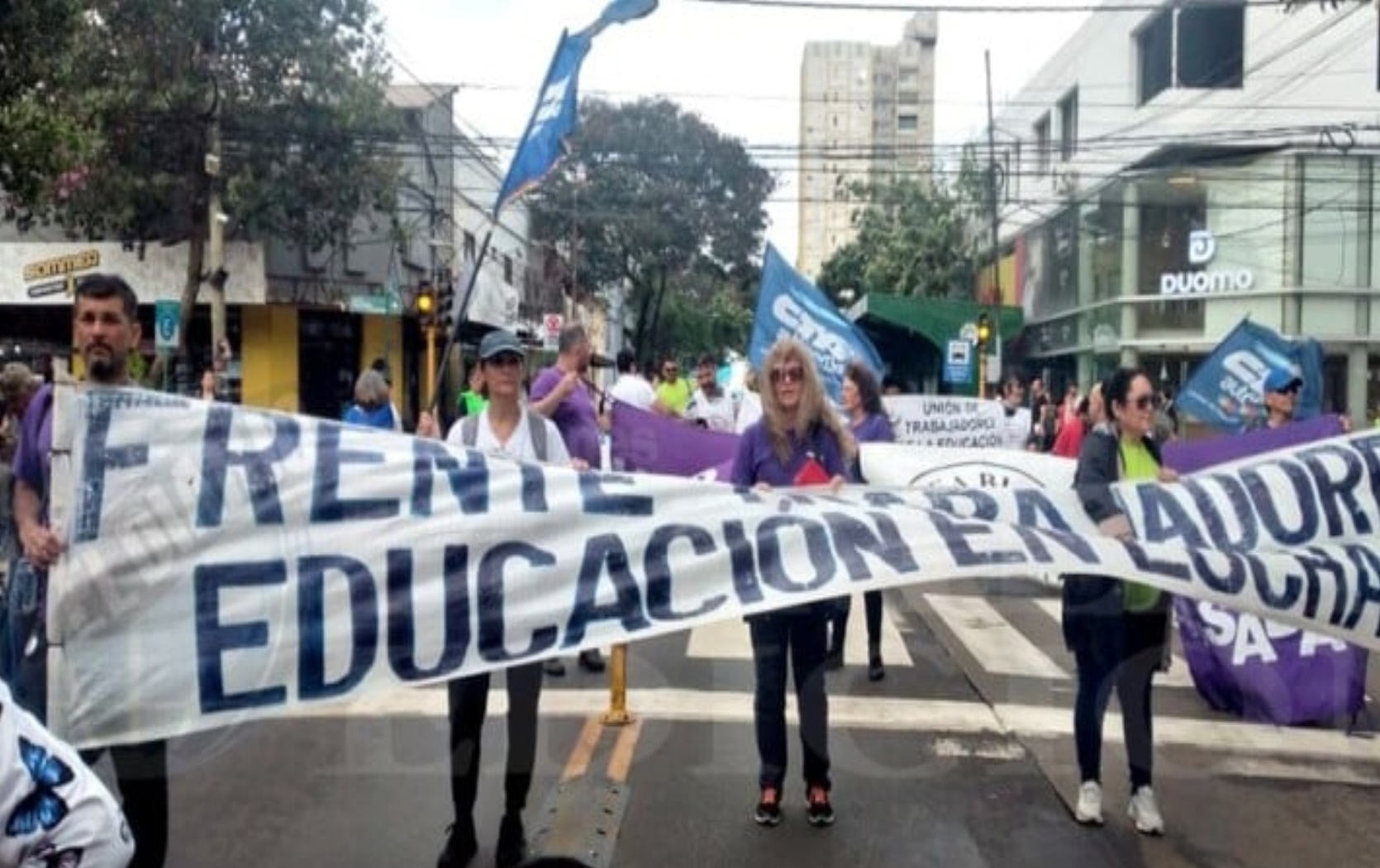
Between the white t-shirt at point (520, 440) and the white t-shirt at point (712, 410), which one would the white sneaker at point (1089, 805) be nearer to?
the white t-shirt at point (520, 440)

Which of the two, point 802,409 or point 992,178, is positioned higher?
point 992,178

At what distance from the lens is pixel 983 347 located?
28.8 m

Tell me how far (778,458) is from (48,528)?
8.34 ft

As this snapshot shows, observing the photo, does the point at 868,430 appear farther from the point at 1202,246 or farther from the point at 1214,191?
the point at 1214,191

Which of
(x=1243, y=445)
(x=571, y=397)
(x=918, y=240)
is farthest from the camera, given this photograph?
(x=918, y=240)

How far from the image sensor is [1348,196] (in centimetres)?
2880

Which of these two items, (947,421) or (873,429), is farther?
(947,421)

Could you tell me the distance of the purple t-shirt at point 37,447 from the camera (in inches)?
153

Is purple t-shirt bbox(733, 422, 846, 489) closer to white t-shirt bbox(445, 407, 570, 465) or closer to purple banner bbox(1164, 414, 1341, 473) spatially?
white t-shirt bbox(445, 407, 570, 465)

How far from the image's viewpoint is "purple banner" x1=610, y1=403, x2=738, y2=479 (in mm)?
7641

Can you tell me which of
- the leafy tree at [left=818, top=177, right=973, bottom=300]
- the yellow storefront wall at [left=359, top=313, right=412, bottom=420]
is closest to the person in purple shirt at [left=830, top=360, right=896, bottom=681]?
the yellow storefront wall at [left=359, top=313, right=412, bottom=420]

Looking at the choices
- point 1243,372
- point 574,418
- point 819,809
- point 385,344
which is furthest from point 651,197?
point 819,809

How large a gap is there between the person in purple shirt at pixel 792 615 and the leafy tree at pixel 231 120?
719 inches

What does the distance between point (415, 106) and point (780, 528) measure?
98.4 feet
